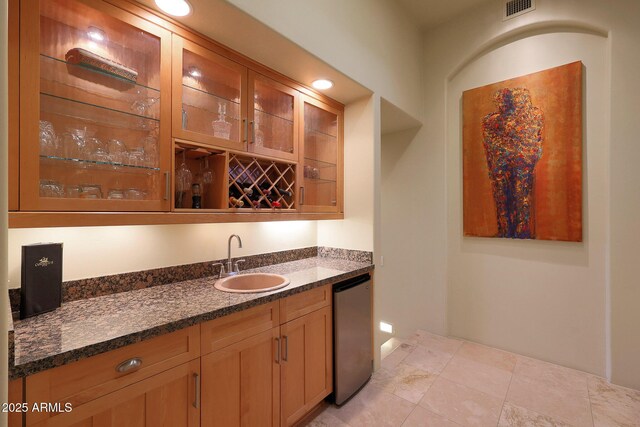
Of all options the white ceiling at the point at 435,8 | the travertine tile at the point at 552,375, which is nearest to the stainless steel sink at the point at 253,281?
the travertine tile at the point at 552,375

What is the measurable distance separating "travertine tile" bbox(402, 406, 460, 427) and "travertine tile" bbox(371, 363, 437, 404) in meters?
0.12

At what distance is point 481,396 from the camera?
201 cm

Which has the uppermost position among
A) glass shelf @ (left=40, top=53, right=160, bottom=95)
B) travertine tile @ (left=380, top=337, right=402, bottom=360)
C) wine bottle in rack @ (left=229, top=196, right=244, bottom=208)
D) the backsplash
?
glass shelf @ (left=40, top=53, right=160, bottom=95)

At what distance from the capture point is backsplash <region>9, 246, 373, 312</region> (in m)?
1.33

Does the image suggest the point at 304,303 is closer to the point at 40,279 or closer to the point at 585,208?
the point at 40,279

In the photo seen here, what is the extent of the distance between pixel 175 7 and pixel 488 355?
11.4 feet

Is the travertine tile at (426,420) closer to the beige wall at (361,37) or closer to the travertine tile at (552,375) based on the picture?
the travertine tile at (552,375)

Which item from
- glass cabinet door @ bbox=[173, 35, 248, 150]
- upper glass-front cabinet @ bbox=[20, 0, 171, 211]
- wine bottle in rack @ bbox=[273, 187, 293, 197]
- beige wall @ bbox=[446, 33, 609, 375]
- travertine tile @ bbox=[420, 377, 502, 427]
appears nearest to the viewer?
upper glass-front cabinet @ bbox=[20, 0, 171, 211]

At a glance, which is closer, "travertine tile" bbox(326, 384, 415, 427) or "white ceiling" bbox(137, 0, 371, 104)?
"white ceiling" bbox(137, 0, 371, 104)

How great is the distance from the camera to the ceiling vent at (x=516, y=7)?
2.40 m

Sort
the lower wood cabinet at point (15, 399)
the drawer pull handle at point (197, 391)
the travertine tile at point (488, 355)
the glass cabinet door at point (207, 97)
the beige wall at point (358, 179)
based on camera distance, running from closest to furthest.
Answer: the lower wood cabinet at point (15, 399) < the drawer pull handle at point (197, 391) < the glass cabinet door at point (207, 97) < the beige wall at point (358, 179) < the travertine tile at point (488, 355)

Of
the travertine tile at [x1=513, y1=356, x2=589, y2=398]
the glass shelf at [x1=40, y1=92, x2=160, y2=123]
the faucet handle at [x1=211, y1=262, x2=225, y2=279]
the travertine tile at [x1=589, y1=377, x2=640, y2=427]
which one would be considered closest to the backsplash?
the faucet handle at [x1=211, y1=262, x2=225, y2=279]

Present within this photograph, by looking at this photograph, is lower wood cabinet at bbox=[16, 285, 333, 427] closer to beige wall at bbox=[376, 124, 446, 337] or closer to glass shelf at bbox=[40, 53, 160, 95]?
glass shelf at bbox=[40, 53, 160, 95]

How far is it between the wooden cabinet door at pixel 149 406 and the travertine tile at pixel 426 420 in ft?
4.41
